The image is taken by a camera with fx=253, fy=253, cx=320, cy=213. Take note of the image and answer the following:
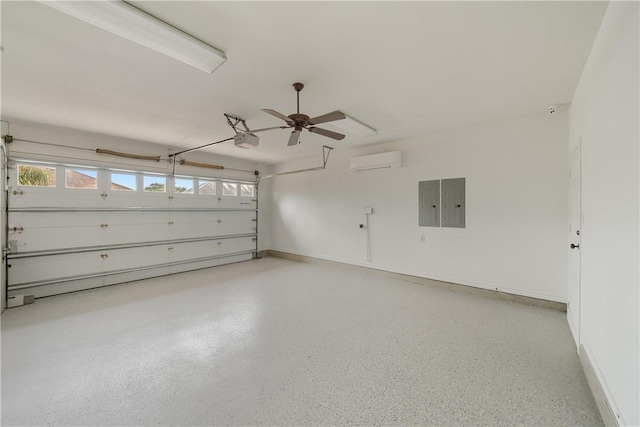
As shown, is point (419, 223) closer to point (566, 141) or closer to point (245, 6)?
point (566, 141)

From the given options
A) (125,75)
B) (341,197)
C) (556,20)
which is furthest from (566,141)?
(125,75)

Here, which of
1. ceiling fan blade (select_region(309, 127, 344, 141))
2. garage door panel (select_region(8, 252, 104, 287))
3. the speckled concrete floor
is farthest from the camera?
garage door panel (select_region(8, 252, 104, 287))

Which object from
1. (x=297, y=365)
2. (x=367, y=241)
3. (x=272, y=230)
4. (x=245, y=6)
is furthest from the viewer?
(x=272, y=230)

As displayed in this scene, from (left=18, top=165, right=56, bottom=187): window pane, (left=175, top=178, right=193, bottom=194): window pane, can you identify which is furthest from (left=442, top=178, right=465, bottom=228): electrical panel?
(left=18, top=165, right=56, bottom=187): window pane

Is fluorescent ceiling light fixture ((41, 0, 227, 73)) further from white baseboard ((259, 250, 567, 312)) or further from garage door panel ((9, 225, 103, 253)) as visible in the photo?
white baseboard ((259, 250, 567, 312))

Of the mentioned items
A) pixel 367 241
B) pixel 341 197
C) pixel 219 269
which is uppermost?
pixel 341 197

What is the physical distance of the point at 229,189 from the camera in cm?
668

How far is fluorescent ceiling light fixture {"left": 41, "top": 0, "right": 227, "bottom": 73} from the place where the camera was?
61.4 inches

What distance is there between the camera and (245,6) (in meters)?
1.66

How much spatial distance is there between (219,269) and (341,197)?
339 centimetres

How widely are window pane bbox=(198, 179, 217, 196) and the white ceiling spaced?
2323mm

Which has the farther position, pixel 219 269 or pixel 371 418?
pixel 219 269

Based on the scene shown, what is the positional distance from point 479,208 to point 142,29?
181 inches

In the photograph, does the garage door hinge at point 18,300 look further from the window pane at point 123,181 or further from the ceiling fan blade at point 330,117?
the ceiling fan blade at point 330,117
